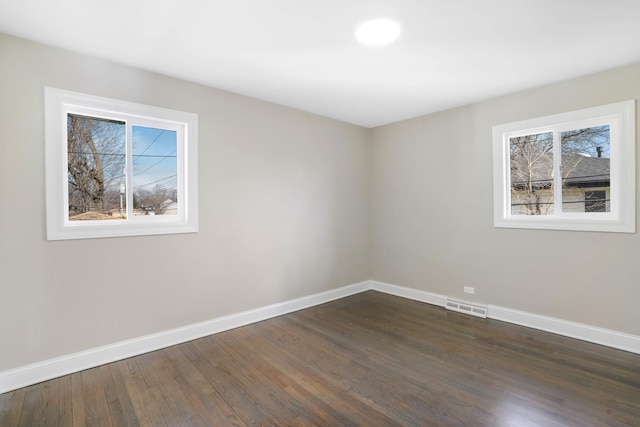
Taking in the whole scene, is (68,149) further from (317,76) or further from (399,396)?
(399,396)

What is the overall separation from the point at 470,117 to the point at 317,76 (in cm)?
200

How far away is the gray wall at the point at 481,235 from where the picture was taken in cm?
286

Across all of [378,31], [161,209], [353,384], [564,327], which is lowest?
[353,384]

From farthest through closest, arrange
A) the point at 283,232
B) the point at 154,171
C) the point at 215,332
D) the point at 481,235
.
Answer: the point at 283,232 → the point at 481,235 → the point at 215,332 → the point at 154,171

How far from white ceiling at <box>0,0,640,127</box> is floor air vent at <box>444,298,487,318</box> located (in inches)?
95.9

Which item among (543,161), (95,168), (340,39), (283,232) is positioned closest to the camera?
(340,39)

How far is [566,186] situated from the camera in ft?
10.5

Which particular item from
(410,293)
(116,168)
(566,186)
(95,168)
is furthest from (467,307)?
(95,168)

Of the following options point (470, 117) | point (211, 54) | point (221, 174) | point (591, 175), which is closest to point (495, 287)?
point (591, 175)

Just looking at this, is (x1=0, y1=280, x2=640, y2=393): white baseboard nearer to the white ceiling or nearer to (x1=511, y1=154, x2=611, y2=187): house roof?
(x1=511, y1=154, x2=611, y2=187): house roof

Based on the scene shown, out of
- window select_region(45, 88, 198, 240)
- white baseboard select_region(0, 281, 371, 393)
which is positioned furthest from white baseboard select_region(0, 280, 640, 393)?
window select_region(45, 88, 198, 240)

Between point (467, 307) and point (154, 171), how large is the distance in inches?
147

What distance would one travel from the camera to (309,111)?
13.3ft

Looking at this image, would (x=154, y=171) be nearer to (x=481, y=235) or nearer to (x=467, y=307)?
(x=481, y=235)
